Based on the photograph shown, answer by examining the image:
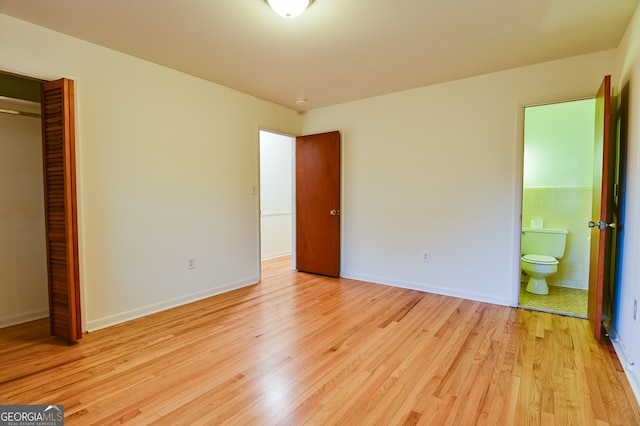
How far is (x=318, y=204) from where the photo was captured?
14.8 ft

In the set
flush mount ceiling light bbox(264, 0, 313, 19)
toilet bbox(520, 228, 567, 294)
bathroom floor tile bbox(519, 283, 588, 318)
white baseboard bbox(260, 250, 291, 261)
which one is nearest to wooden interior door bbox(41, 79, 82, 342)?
flush mount ceiling light bbox(264, 0, 313, 19)

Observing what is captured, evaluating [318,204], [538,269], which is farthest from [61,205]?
[538,269]

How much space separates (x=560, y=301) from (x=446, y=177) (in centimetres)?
175

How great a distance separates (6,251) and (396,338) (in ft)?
11.1

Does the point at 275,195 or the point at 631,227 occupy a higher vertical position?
the point at 275,195

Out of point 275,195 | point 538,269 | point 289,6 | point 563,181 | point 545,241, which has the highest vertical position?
point 289,6

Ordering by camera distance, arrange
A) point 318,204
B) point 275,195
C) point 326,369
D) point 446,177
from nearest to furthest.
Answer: point 326,369
point 446,177
point 318,204
point 275,195

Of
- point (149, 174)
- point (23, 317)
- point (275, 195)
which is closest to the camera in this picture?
point (23, 317)

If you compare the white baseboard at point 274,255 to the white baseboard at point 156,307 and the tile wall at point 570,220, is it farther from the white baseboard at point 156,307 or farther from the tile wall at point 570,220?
the tile wall at point 570,220

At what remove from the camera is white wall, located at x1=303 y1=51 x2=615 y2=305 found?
3.14 metres

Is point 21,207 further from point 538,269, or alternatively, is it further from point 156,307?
point 538,269

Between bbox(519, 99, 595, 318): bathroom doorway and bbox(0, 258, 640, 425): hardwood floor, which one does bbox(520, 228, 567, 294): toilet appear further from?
bbox(0, 258, 640, 425): hardwood floor

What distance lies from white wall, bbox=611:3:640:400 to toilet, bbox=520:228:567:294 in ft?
3.94

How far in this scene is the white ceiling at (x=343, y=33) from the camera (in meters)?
2.08
